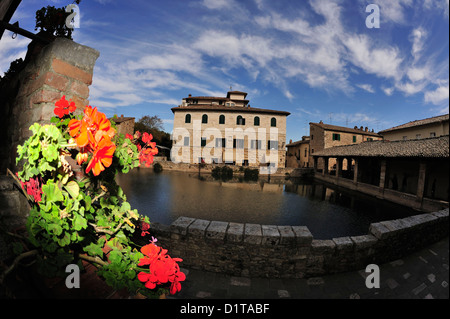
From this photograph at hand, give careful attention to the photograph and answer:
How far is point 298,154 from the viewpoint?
121 ft

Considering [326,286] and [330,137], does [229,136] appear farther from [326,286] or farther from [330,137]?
[326,286]

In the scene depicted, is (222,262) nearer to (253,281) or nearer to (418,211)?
(253,281)

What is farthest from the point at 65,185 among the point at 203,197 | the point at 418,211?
the point at 418,211

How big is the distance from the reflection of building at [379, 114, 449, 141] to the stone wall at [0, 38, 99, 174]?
24.0 m

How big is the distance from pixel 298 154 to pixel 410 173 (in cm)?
2133

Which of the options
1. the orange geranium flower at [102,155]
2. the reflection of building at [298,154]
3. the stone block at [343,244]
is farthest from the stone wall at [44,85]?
the reflection of building at [298,154]

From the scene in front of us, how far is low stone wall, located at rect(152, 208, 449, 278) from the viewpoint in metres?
3.52

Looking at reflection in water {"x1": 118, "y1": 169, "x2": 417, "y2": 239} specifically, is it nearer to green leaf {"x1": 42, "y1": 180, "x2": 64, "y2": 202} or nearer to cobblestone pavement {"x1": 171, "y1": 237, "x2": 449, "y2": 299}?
cobblestone pavement {"x1": 171, "y1": 237, "x2": 449, "y2": 299}

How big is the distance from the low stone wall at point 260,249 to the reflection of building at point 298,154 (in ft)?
105

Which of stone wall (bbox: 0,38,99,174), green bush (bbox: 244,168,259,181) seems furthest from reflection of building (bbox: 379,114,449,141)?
stone wall (bbox: 0,38,99,174)

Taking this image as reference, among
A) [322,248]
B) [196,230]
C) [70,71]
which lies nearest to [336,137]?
[322,248]

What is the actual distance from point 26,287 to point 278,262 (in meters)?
3.64

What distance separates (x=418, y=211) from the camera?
34.5 ft
